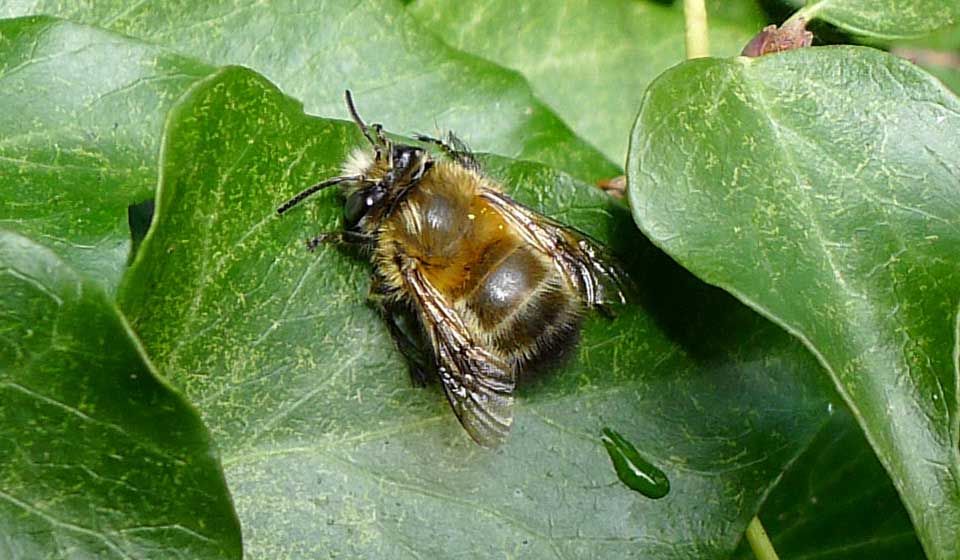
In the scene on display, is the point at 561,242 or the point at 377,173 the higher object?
the point at 377,173

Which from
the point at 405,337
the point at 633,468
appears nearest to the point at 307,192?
the point at 405,337

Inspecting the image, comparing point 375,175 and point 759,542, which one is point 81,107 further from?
point 759,542

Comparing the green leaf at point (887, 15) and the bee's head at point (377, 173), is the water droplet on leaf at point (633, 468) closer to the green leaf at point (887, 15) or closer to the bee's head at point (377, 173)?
the bee's head at point (377, 173)

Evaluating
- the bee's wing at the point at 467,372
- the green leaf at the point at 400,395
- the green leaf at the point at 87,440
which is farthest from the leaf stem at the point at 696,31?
the green leaf at the point at 87,440

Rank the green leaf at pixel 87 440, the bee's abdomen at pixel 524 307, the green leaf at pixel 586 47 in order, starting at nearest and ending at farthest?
the green leaf at pixel 87 440, the bee's abdomen at pixel 524 307, the green leaf at pixel 586 47

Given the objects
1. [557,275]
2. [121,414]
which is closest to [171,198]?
[121,414]
